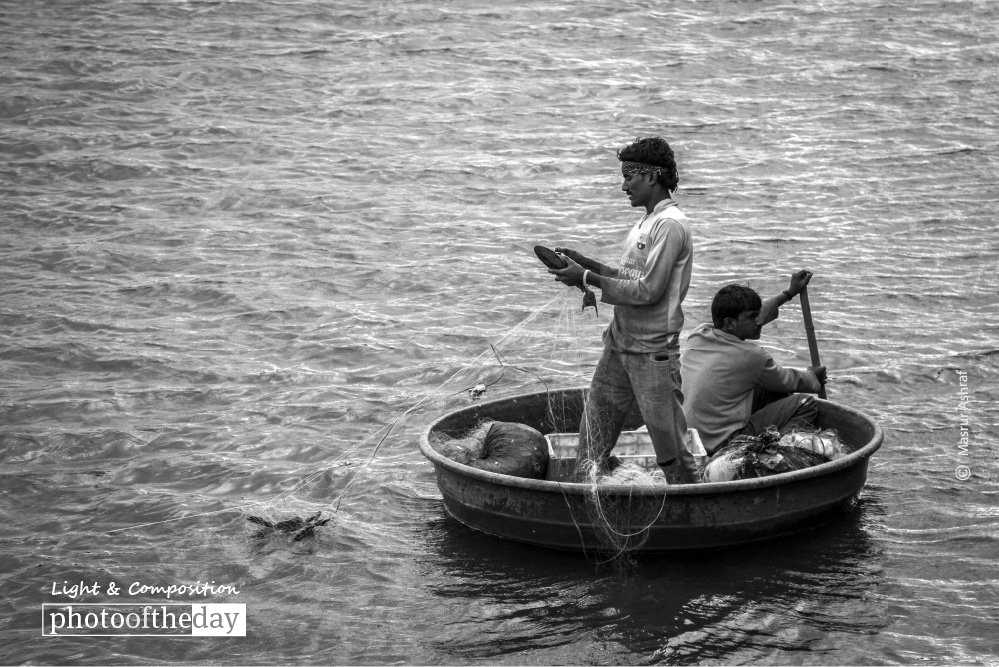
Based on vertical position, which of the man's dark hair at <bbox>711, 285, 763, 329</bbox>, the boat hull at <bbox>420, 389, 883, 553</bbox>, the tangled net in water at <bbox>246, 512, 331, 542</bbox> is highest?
the man's dark hair at <bbox>711, 285, 763, 329</bbox>

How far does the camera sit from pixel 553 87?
676 inches

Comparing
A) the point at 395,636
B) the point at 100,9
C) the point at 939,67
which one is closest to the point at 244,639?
the point at 395,636

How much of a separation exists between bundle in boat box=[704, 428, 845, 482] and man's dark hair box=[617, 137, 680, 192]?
62.9 inches

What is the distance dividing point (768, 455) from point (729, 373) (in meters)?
0.56

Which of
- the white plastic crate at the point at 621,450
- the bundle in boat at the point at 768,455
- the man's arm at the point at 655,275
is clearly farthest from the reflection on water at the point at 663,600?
the man's arm at the point at 655,275

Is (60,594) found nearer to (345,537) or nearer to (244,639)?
(244,639)

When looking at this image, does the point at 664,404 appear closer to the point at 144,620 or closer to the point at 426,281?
the point at 144,620

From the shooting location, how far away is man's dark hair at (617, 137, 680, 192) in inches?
223

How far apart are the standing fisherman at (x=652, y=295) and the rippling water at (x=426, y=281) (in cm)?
83

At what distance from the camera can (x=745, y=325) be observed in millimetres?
6566

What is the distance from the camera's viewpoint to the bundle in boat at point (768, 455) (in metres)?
6.18

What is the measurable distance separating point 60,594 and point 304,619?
52.1 inches

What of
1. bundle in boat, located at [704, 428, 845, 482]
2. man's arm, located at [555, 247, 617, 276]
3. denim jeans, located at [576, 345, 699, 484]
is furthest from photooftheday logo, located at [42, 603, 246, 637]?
bundle in boat, located at [704, 428, 845, 482]

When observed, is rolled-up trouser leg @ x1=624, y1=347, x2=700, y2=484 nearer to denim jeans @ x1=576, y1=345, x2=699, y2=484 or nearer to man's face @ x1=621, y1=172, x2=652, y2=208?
denim jeans @ x1=576, y1=345, x2=699, y2=484
